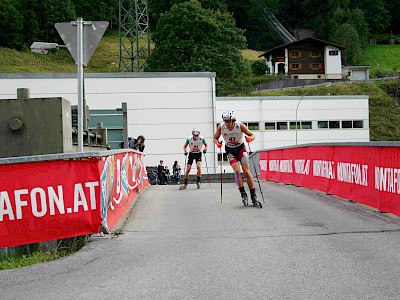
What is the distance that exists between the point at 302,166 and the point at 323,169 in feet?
10.1

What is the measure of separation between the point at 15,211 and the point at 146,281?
8.82 ft

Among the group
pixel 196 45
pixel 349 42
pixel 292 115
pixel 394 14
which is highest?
pixel 394 14

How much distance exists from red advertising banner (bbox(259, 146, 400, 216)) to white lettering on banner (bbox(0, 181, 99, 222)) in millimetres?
5183

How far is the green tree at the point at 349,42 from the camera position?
13212 centimetres

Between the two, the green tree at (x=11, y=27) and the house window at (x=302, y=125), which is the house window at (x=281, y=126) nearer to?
the house window at (x=302, y=125)

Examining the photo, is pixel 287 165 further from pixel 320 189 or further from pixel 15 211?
pixel 15 211

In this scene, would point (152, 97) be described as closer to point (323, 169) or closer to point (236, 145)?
point (323, 169)

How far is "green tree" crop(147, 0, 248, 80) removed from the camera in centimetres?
7525

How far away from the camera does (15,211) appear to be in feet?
28.1

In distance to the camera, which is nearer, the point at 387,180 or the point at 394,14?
the point at 387,180

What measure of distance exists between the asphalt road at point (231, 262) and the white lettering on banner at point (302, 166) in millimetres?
7818

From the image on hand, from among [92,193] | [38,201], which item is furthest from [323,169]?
[38,201]

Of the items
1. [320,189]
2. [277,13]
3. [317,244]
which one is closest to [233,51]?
[320,189]

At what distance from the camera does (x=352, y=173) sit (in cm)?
1423
